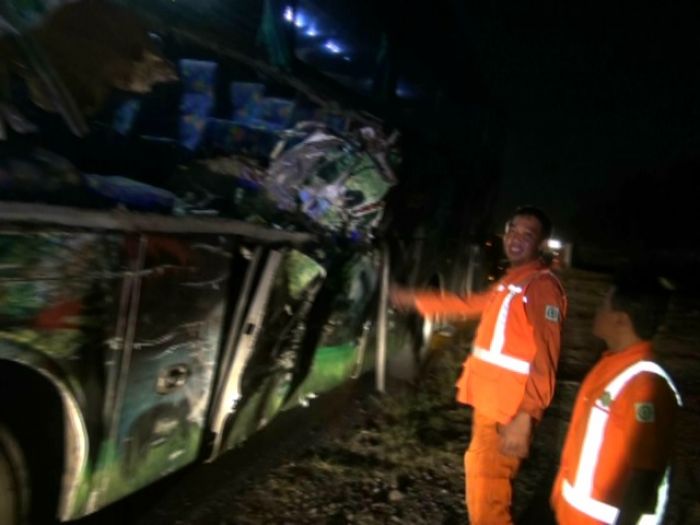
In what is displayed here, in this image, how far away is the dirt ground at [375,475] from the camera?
142 inches

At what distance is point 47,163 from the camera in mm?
2398

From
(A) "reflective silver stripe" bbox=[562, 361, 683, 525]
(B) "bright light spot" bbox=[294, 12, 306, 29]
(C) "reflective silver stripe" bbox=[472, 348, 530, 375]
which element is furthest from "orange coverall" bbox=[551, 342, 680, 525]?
(B) "bright light spot" bbox=[294, 12, 306, 29]

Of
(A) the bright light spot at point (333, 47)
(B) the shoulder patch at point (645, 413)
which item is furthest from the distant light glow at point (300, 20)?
(B) the shoulder patch at point (645, 413)

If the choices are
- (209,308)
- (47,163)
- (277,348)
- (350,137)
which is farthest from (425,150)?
(47,163)

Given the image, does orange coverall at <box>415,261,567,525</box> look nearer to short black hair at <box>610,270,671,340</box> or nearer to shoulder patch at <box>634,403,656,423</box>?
short black hair at <box>610,270,671,340</box>

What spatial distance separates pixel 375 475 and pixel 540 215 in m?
2.05

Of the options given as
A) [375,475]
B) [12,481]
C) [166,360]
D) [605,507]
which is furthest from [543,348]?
[12,481]

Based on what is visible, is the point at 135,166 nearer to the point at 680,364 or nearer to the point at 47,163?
the point at 47,163

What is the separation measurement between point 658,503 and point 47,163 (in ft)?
7.89

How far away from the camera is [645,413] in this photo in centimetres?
192

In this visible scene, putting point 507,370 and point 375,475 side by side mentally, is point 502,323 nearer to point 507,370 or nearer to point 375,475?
point 507,370

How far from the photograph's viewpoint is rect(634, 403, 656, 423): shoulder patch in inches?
75.1

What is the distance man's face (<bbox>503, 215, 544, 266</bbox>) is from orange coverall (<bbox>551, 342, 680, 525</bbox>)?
91 centimetres

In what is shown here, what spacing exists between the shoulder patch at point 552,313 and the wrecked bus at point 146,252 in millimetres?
1468
